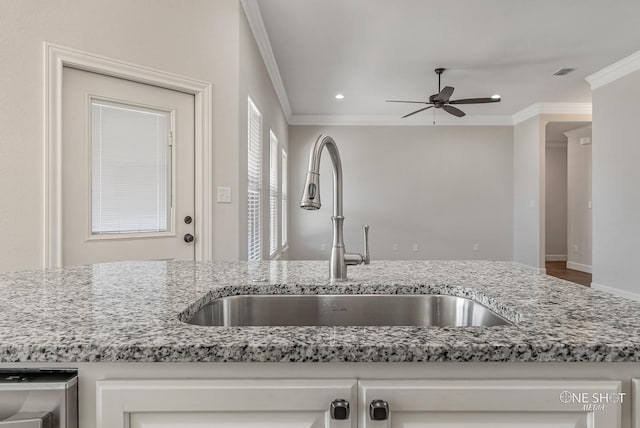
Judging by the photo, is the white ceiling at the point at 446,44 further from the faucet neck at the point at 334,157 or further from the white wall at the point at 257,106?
the faucet neck at the point at 334,157

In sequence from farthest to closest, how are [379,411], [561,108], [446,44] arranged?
[561,108], [446,44], [379,411]

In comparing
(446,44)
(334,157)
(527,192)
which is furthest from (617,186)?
(334,157)

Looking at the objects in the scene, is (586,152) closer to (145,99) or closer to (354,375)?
(145,99)

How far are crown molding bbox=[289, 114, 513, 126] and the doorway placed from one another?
883 mm

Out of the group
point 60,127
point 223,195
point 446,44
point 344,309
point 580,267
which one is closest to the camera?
point 344,309

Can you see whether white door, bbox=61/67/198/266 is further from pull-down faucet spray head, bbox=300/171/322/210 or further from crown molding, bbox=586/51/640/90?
crown molding, bbox=586/51/640/90

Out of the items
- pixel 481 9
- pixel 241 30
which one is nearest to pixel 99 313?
pixel 241 30

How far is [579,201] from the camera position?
7176mm

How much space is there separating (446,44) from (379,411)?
4.08 m

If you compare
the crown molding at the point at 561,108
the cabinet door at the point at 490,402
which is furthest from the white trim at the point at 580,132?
the cabinet door at the point at 490,402

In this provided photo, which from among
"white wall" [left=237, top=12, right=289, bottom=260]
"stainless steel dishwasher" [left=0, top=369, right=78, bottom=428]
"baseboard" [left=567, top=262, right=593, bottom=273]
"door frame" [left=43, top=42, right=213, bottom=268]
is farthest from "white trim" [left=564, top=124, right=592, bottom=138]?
"stainless steel dishwasher" [left=0, top=369, right=78, bottom=428]

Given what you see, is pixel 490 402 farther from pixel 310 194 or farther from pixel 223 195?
pixel 223 195

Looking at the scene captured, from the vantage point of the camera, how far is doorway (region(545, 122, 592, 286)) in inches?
269

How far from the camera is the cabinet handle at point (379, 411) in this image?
550 millimetres
